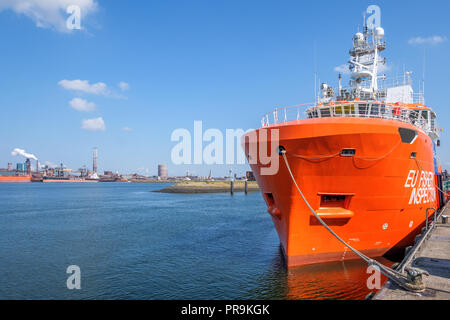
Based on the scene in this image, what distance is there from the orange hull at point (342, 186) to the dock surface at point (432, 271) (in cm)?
175

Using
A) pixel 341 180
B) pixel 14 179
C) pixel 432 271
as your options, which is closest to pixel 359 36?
pixel 341 180

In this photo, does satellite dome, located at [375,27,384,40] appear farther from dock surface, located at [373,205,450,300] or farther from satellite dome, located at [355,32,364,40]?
dock surface, located at [373,205,450,300]

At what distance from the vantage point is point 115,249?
16719 millimetres

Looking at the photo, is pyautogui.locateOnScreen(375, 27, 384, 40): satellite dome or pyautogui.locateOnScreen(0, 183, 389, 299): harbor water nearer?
pyautogui.locateOnScreen(0, 183, 389, 299): harbor water

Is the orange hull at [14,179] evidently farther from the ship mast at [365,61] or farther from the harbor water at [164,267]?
the ship mast at [365,61]

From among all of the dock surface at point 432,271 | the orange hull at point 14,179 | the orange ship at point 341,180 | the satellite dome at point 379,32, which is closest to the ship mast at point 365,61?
the satellite dome at point 379,32

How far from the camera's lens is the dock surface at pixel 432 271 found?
245 inches

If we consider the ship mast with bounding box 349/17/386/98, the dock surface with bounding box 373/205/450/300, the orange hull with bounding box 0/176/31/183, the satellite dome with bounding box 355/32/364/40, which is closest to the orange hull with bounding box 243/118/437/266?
the dock surface with bounding box 373/205/450/300

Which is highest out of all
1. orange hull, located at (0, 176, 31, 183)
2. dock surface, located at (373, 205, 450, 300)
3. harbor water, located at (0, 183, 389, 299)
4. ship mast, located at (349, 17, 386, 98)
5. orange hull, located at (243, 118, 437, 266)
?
ship mast, located at (349, 17, 386, 98)

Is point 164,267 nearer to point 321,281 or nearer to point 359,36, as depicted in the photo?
point 321,281

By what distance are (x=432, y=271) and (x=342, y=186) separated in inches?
148

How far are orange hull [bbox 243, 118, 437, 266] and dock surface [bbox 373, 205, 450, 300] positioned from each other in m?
1.75

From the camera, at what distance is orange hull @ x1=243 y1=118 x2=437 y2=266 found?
10141 millimetres
